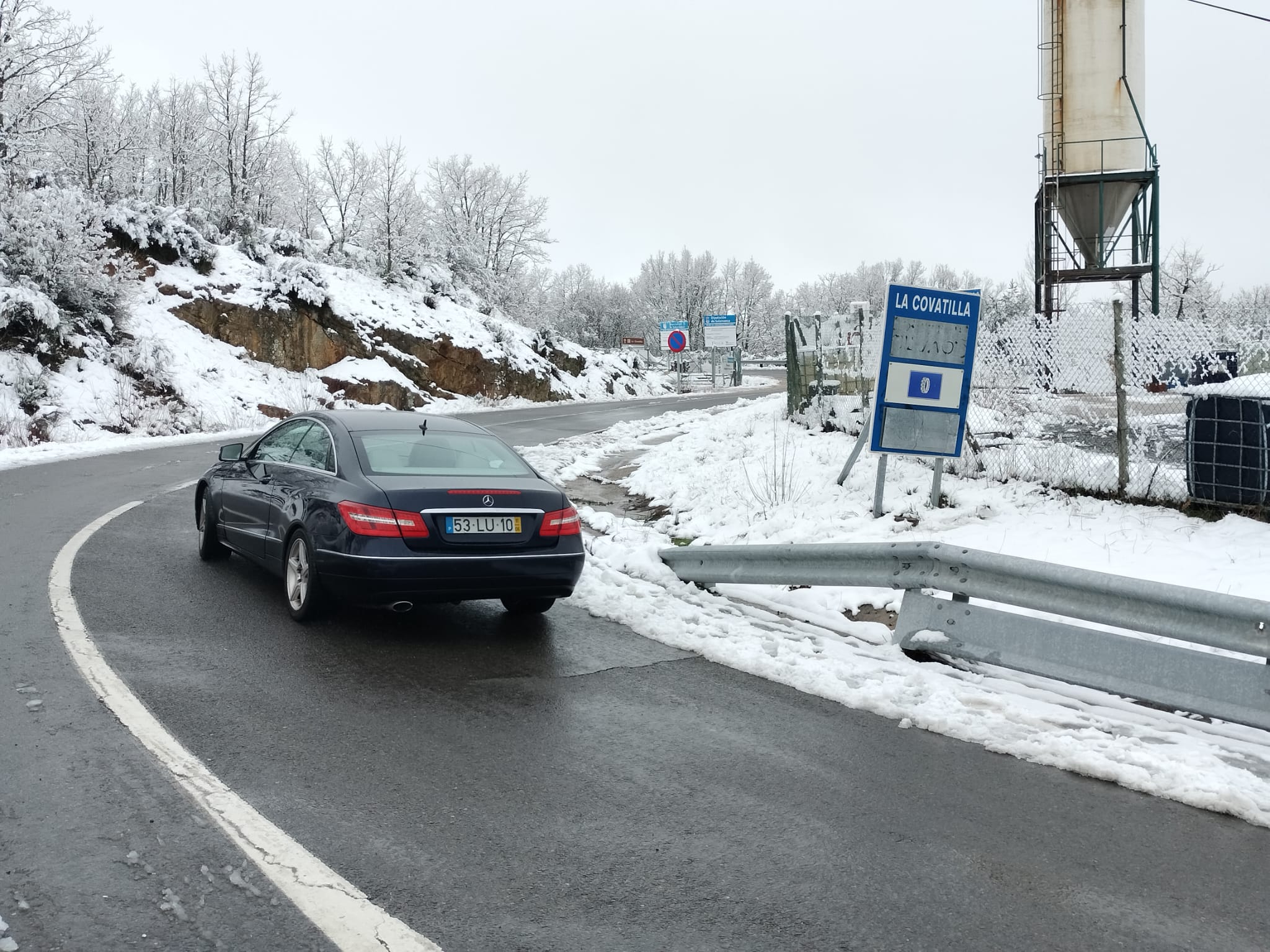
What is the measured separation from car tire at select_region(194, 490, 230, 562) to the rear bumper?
8.21ft

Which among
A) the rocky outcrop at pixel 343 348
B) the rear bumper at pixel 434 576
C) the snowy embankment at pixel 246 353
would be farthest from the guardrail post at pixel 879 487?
the rocky outcrop at pixel 343 348

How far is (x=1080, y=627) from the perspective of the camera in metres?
5.16

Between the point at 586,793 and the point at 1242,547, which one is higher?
the point at 1242,547

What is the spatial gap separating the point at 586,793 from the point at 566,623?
2.87 m

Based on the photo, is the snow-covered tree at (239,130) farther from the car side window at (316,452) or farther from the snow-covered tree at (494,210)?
the car side window at (316,452)

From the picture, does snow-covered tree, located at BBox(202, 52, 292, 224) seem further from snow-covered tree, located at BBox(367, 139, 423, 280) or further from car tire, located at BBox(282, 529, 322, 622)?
car tire, located at BBox(282, 529, 322, 622)

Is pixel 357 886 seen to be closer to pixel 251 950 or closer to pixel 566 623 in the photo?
pixel 251 950

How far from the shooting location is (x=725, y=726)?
4.67 meters

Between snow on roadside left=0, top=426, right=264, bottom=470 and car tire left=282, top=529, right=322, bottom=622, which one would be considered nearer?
car tire left=282, top=529, right=322, bottom=622

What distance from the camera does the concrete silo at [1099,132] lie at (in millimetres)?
25141

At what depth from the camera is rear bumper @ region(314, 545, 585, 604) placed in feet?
18.8

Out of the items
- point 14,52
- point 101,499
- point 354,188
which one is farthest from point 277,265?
point 101,499

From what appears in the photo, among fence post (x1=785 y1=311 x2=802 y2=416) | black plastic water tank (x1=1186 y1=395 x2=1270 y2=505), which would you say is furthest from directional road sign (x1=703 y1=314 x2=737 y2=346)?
black plastic water tank (x1=1186 y1=395 x2=1270 y2=505)

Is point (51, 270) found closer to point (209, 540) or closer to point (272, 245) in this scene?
point (272, 245)
